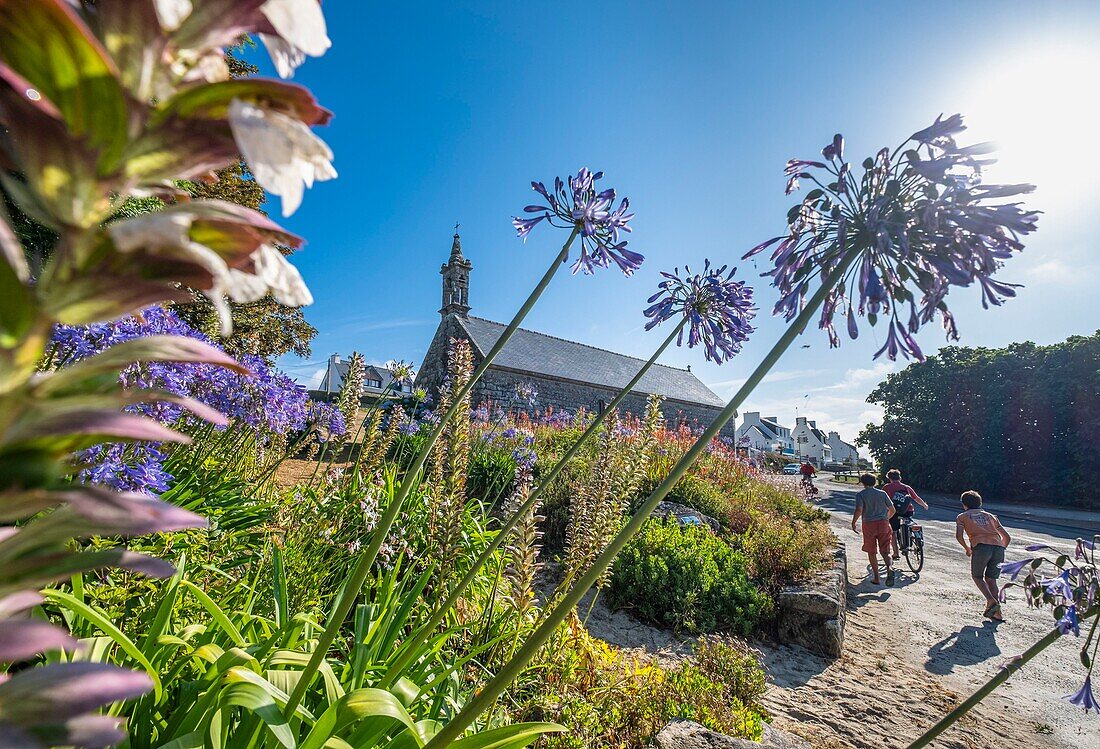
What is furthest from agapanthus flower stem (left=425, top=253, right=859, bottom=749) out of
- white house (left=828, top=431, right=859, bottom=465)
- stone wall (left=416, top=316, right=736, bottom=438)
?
white house (left=828, top=431, right=859, bottom=465)

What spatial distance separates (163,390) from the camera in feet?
3.18

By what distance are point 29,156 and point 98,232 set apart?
6cm

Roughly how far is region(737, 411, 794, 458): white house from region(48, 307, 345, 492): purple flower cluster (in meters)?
64.4

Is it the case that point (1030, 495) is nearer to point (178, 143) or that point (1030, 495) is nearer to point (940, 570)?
point (940, 570)

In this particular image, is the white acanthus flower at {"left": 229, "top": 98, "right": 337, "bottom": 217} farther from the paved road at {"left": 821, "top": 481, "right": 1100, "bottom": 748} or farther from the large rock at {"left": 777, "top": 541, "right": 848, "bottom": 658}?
the large rock at {"left": 777, "top": 541, "right": 848, "bottom": 658}

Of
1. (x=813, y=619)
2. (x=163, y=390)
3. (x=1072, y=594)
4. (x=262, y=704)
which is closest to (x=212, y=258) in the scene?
(x=163, y=390)

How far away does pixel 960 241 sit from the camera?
57.4 inches

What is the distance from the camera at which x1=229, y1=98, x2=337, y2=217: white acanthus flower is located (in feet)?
1.35

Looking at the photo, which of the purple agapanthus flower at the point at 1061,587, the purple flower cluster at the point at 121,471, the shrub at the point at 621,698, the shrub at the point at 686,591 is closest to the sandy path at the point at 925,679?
the shrub at the point at 686,591

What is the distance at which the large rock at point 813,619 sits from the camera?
632 cm

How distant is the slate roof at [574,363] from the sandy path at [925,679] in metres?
18.9

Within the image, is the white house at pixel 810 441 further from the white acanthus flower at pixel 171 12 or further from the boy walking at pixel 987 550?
the white acanthus flower at pixel 171 12

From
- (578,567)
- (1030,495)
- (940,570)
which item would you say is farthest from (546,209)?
(1030,495)

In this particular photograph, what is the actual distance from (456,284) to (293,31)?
97.7 feet
